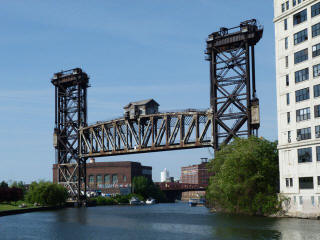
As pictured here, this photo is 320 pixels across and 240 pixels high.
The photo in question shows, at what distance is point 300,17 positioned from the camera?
66.2 m

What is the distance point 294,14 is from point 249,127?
24.6 m

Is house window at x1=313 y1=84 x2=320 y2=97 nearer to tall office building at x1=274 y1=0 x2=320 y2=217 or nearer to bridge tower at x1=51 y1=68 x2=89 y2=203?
tall office building at x1=274 y1=0 x2=320 y2=217

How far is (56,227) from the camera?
5812 cm

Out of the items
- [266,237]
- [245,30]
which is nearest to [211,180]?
[245,30]

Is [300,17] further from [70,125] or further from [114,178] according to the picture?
[114,178]

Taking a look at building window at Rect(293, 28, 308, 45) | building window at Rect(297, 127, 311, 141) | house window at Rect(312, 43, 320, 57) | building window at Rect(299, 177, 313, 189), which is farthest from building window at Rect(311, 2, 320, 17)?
building window at Rect(299, 177, 313, 189)

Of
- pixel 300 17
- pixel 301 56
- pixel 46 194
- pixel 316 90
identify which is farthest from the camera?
pixel 46 194

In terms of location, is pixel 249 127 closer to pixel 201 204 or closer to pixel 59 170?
pixel 59 170

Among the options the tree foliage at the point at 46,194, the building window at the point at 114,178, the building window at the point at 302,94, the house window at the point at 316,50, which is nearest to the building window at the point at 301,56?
the house window at the point at 316,50

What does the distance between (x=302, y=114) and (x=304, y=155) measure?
18.7 feet

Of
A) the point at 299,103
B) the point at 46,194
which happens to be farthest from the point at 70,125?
the point at 299,103

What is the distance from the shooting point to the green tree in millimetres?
68125

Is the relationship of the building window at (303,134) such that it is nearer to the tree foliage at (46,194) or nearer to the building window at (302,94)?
the building window at (302,94)

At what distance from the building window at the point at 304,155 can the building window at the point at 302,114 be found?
14.1ft
